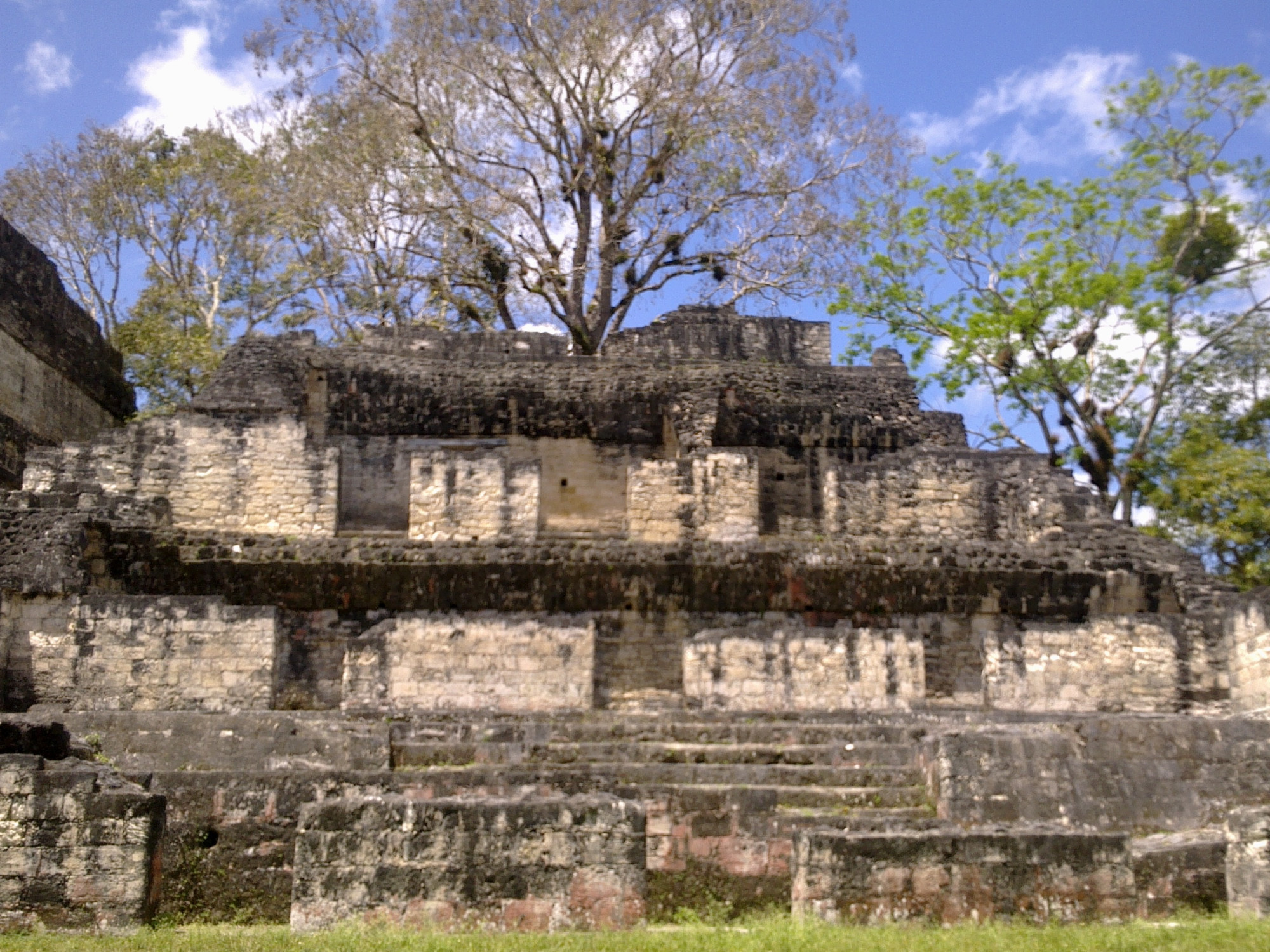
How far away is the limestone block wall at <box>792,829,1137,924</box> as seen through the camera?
8148 mm

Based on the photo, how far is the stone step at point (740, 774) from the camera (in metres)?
10.9

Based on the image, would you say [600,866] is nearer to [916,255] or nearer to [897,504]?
[897,504]

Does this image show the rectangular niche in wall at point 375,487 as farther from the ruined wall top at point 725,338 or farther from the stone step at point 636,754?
the stone step at point 636,754

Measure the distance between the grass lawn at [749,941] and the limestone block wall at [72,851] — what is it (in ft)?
0.75

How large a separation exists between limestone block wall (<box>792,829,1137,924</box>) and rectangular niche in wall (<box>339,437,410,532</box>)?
9.79 metres

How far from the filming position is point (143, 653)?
45.6ft

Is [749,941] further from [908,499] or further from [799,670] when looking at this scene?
[908,499]

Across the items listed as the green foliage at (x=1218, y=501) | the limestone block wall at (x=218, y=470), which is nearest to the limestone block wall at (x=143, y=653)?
the limestone block wall at (x=218, y=470)

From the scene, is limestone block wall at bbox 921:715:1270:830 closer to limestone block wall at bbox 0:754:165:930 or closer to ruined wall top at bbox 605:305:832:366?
limestone block wall at bbox 0:754:165:930

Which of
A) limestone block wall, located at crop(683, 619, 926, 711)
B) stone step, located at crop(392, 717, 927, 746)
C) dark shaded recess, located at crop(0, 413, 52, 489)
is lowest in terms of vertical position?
stone step, located at crop(392, 717, 927, 746)

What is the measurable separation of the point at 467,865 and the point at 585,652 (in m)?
6.41

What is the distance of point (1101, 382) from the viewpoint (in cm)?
2212

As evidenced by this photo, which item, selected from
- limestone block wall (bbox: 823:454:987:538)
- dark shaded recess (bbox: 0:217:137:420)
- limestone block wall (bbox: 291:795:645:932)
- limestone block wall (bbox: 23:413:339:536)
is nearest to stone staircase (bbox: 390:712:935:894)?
limestone block wall (bbox: 291:795:645:932)

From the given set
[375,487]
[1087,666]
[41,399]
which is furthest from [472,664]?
[41,399]
